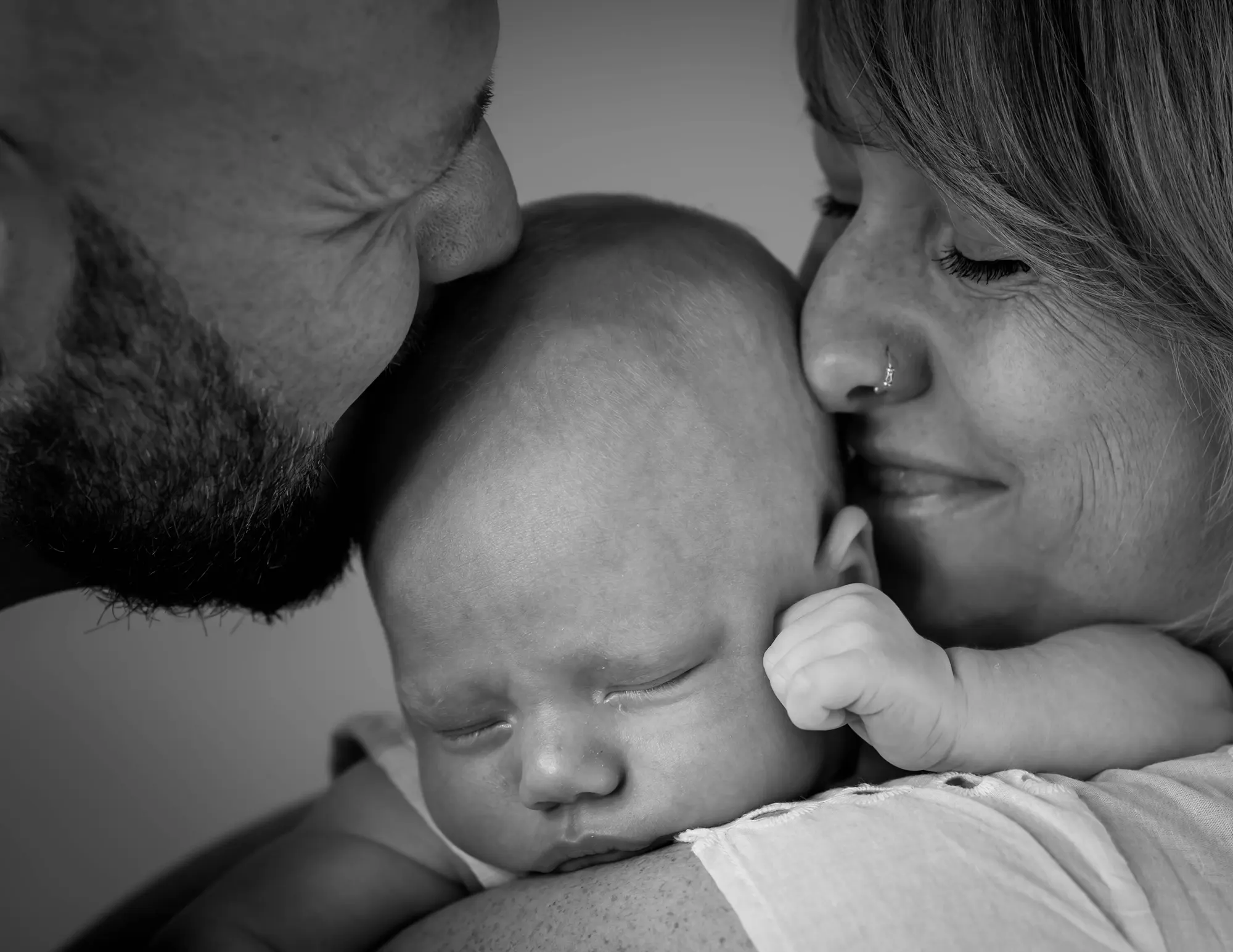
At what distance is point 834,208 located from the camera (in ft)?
4.75

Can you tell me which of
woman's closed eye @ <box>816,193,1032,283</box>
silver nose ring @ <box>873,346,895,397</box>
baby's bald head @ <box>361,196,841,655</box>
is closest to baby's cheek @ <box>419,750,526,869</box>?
baby's bald head @ <box>361,196,841,655</box>

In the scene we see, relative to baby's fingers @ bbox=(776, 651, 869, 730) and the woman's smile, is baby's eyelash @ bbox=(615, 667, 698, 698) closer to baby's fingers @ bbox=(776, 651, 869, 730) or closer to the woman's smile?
baby's fingers @ bbox=(776, 651, 869, 730)

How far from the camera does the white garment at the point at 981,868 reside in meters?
0.84

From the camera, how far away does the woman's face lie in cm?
112

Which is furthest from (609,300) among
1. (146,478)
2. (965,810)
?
(965,810)

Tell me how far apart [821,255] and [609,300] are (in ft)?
1.52

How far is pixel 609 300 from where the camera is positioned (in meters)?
1.12

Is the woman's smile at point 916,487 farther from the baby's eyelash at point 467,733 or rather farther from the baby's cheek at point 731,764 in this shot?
the baby's eyelash at point 467,733

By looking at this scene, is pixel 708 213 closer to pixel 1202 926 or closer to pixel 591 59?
pixel 1202 926

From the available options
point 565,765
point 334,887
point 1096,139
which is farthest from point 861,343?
point 334,887

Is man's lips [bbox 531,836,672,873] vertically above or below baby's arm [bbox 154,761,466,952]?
above

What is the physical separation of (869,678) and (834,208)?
0.67 m

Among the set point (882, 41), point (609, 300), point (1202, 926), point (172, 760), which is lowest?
point (172, 760)

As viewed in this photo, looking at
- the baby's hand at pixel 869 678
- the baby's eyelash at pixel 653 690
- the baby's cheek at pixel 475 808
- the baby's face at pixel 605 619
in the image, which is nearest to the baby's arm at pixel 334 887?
the baby's cheek at pixel 475 808
